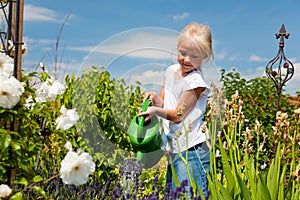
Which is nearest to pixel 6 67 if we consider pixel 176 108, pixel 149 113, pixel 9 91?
pixel 9 91

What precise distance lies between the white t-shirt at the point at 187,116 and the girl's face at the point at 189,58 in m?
0.05

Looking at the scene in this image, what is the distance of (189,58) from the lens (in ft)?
11.0

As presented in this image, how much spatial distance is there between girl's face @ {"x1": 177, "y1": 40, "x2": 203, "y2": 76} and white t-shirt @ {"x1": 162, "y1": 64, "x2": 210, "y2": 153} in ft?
0.15

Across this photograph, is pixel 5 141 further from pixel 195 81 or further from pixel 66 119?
pixel 195 81

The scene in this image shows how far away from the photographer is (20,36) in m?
2.08

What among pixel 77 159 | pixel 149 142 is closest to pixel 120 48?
pixel 149 142

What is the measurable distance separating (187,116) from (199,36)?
0.60 metres

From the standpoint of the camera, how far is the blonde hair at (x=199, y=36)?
3.35 meters

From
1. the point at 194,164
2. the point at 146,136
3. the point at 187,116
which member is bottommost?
the point at 194,164

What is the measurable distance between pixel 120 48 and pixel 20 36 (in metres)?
1.74

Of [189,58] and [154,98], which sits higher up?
[189,58]

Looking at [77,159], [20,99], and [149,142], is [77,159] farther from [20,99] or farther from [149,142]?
[149,142]

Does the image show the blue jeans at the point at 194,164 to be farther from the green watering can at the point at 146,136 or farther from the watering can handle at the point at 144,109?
the watering can handle at the point at 144,109

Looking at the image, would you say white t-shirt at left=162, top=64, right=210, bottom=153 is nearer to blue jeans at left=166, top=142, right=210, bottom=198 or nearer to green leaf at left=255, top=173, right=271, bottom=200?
blue jeans at left=166, top=142, right=210, bottom=198
